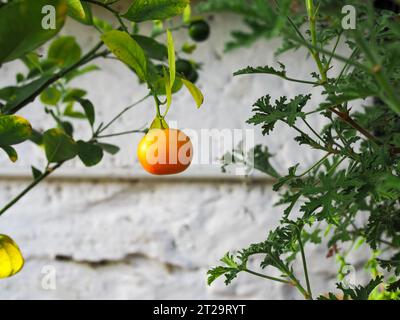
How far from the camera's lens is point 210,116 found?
1.18 metres

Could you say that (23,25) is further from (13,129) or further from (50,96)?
(50,96)

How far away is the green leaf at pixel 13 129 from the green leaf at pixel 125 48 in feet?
0.31

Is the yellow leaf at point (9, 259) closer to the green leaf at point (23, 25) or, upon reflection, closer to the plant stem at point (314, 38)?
the green leaf at point (23, 25)

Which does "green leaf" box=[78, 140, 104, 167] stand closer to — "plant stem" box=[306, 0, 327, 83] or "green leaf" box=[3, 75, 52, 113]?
"green leaf" box=[3, 75, 52, 113]

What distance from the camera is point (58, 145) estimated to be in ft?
1.68

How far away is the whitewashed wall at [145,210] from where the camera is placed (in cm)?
116

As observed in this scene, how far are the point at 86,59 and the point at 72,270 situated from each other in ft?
2.23

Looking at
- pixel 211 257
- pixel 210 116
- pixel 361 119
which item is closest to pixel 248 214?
pixel 211 257

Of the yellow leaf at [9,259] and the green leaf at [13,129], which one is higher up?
the green leaf at [13,129]

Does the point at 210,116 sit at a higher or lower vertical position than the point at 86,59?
higher

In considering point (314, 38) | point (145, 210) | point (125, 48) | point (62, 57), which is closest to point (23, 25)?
point (125, 48)

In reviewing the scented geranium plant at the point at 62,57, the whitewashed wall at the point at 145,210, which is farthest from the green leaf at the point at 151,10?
the whitewashed wall at the point at 145,210
